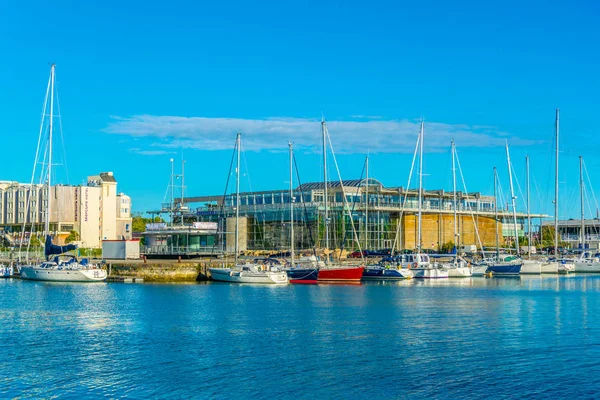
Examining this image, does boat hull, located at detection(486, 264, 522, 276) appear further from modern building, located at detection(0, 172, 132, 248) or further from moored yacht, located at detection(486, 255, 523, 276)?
modern building, located at detection(0, 172, 132, 248)

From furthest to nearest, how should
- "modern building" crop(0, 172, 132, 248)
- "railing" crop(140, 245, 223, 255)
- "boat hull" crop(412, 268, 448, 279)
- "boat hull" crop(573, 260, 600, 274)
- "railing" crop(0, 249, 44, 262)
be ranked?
"modern building" crop(0, 172, 132, 248) < "boat hull" crop(573, 260, 600, 274) < "railing" crop(0, 249, 44, 262) < "railing" crop(140, 245, 223, 255) < "boat hull" crop(412, 268, 448, 279)

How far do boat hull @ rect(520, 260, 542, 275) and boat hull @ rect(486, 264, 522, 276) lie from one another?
6.33 feet

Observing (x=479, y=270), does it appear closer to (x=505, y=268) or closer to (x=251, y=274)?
(x=505, y=268)

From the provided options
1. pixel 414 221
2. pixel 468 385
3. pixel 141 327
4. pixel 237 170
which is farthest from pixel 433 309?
pixel 414 221

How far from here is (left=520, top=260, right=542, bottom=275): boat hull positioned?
Answer: 339 ft

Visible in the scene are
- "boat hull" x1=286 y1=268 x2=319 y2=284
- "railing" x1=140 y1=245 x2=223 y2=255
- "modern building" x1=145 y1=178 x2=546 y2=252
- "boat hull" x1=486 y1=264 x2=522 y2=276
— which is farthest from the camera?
"modern building" x1=145 y1=178 x2=546 y2=252

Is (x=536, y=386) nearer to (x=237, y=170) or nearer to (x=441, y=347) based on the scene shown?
(x=441, y=347)

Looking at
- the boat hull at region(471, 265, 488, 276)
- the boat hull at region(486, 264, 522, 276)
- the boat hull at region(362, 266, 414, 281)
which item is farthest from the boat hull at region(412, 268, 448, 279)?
the boat hull at region(486, 264, 522, 276)

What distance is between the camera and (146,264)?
8681cm

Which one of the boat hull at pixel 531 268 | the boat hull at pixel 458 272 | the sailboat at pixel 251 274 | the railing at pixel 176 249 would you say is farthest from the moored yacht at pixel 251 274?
the boat hull at pixel 531 268

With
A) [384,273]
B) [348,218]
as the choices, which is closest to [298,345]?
[384,273]

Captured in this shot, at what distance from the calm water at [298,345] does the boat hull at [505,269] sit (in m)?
32.6

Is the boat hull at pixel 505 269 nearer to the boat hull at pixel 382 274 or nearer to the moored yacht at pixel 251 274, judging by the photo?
the boat hull at pixel 382 274

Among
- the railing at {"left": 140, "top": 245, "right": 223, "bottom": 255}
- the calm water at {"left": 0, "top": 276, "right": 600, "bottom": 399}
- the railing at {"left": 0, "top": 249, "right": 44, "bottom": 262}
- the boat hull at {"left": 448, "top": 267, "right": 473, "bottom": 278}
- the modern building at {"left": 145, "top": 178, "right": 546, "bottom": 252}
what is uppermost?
the modern building at {"left": 145, "top": 178, "right": 546, "bottom": 252}
